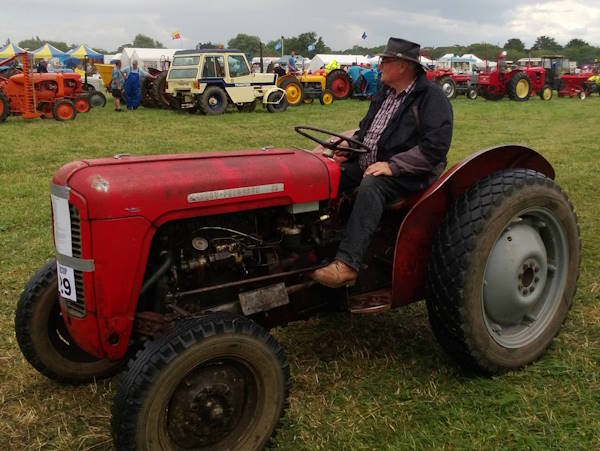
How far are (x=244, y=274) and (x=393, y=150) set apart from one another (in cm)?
99

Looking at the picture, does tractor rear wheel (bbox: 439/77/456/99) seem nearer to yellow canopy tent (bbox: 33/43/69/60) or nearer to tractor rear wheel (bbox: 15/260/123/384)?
tractor rear wheel (bbox: 15/260/123/384)

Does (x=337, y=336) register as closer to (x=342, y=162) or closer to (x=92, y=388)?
(x=342, y=162)

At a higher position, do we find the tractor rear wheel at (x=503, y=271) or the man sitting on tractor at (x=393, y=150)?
the man sitting on tractor at (x=393, y=150)

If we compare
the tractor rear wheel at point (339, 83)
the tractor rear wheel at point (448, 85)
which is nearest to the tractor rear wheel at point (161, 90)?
the tractor rear wheel at point (339, 83)

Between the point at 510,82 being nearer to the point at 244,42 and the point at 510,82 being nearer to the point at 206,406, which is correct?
the point at 206,406

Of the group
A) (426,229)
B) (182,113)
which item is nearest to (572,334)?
(426,229)

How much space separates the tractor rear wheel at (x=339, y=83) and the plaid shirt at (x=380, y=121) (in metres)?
18.9

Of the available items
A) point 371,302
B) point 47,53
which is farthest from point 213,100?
point 47,53

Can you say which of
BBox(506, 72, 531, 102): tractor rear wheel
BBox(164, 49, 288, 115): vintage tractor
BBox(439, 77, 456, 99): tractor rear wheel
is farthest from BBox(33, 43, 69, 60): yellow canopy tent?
BBox(506, 72, 531, 102): tractor rear wheel

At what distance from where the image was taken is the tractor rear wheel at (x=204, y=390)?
2061mm

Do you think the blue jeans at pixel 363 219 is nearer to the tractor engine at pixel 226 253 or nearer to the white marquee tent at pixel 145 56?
the tractor engine at pixel 226 253

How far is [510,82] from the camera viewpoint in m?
21.9

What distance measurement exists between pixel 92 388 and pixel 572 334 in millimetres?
2675

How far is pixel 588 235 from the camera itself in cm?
499
